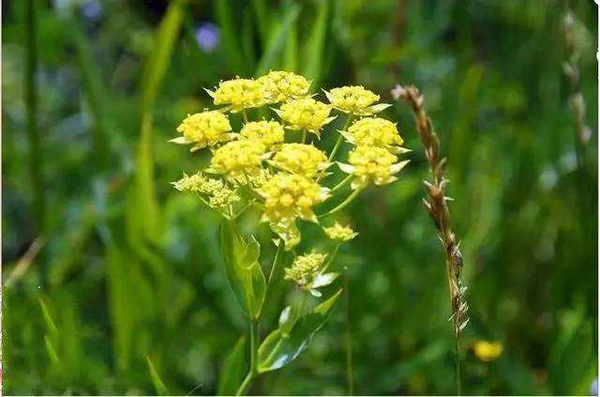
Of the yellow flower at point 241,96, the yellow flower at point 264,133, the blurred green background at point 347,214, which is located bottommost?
the blurred green background at point 347,214

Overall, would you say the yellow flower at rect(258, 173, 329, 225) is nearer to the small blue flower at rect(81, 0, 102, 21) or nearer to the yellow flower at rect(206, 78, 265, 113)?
the yellow flower at rect(206, 78, 265, 113)

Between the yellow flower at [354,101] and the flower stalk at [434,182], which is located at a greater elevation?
the yellow flower at [354,101]

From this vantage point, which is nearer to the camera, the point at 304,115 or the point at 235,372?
the point at 304,115

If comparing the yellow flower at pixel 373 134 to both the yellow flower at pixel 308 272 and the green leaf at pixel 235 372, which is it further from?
the green leaf at pixel 235 372

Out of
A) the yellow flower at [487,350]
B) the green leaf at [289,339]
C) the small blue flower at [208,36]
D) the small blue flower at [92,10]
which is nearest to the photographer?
the green leaf at [289,339]

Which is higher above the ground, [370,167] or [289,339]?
[370,167]

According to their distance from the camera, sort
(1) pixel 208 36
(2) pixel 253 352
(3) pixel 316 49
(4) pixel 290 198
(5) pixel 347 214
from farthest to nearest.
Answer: (1) pixel 208 36, (5) pixel 347 214, (3) pixel 316 49, (2) pixel 253 352, (4) pixel 290 198

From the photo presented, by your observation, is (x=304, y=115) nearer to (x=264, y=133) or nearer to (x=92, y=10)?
(x=264, y=133)

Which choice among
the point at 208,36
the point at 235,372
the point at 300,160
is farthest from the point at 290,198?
the point at 208,36

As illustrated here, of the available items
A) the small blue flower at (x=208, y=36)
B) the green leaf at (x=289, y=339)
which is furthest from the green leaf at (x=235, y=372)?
the small blue flower at (x=208, y=36)
